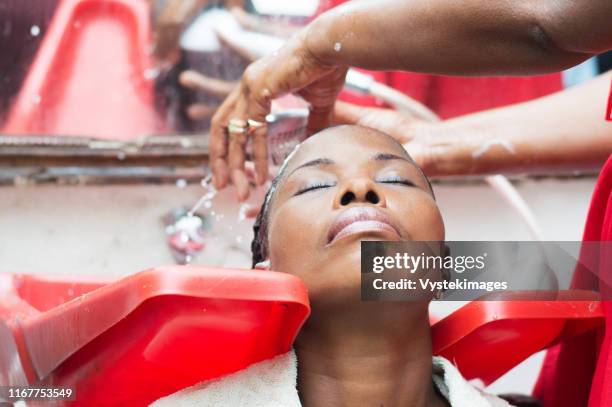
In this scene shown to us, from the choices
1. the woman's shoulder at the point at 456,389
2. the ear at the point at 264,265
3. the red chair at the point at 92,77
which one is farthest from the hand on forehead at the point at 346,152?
the red chair at the point at 92,77

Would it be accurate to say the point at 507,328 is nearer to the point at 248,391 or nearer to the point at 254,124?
the point at 248,391

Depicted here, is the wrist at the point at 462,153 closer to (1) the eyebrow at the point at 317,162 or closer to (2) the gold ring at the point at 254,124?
(2) the gold ring at the point at 254,124

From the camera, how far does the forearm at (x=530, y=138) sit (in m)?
1.21

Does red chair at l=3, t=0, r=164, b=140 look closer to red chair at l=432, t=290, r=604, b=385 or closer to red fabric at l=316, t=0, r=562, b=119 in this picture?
red fabric at l=316, t=0, r=562, b=119

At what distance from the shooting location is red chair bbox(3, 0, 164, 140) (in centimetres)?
156

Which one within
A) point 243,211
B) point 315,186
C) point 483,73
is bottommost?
point 243,211

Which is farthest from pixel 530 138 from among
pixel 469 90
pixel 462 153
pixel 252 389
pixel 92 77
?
pixel 92 77

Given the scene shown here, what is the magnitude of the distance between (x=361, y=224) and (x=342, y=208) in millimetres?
39

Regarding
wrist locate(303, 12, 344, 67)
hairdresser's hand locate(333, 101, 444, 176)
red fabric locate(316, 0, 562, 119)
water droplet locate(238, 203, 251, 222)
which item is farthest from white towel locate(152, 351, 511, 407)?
red fabric locate(316, 0, 562, 119)

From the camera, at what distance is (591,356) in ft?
3.12

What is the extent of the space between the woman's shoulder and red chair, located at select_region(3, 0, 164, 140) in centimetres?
83

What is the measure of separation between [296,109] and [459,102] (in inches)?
19.1

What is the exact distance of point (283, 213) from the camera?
91 cm

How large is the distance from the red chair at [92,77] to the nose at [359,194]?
2.61ft
